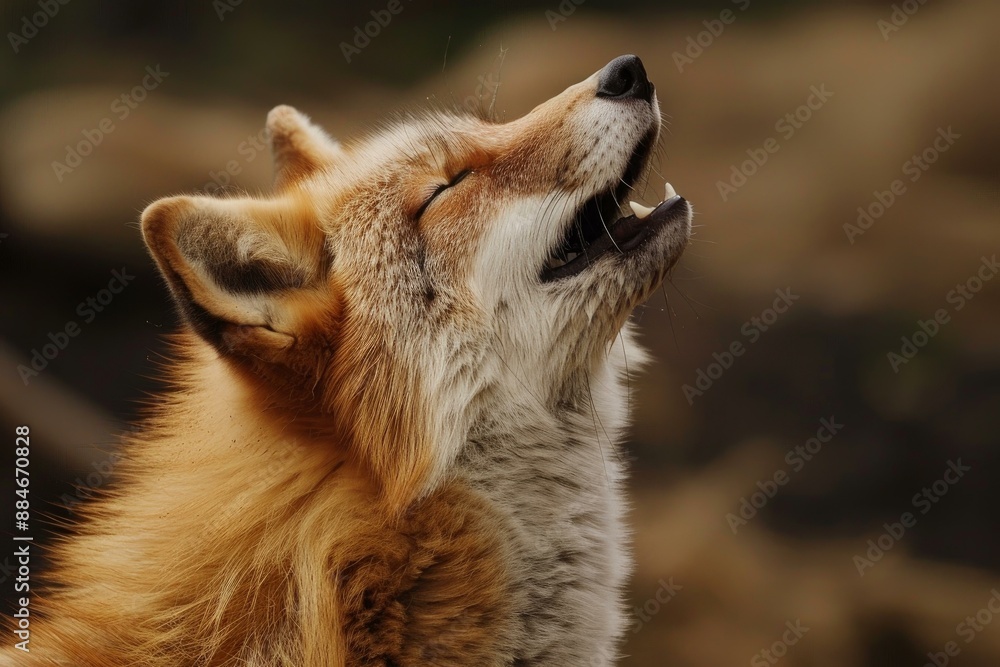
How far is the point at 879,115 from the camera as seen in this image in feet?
20.1

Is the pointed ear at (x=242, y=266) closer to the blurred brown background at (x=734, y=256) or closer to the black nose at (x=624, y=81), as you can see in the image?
the black nose at (x=624, y=81)

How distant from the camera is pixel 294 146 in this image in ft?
11.1

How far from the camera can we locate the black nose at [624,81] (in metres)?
A: 2.63

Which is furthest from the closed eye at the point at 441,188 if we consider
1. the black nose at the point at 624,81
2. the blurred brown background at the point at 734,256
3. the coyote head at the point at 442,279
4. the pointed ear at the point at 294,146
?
the blurred brown background at the point at 734,256

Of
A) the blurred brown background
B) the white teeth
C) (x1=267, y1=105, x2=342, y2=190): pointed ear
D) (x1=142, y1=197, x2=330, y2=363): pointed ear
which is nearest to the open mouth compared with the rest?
the white teeth

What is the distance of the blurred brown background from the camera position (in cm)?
543

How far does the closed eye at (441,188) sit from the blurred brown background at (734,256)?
3.00 meters

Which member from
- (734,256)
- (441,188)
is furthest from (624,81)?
(734,256)

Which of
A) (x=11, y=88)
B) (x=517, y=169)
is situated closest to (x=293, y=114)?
(x=517, y=169)

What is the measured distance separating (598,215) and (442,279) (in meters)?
0.54

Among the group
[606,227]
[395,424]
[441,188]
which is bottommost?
[395,424]

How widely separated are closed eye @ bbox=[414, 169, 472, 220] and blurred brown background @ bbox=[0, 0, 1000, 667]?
2995mm

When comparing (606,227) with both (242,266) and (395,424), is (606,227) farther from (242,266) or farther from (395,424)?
(242,266)

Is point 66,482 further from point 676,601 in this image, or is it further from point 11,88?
point 676,601
